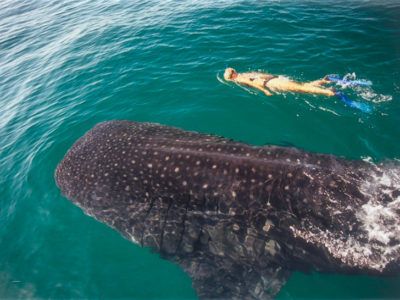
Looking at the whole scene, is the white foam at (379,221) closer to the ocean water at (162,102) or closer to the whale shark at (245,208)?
the whale shark at (245,208)

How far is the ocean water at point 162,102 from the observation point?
1048 cm

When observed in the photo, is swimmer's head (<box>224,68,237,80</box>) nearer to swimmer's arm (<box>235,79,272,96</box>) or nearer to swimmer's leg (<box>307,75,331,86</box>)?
swimmer's arm (<box>235,79,272,96</box>)

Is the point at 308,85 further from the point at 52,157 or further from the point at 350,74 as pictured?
the point at 52,157

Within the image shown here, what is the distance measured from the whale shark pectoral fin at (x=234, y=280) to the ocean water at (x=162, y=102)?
868mm

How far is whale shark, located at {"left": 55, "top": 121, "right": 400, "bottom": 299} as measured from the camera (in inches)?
319

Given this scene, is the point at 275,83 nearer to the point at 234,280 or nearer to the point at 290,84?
the point at 290,84

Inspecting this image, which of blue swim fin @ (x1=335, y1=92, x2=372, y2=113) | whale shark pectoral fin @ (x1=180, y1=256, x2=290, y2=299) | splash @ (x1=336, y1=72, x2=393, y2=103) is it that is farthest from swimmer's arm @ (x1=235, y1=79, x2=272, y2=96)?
whale shark pectoral fin @ (x1=180, y1=256, x2=290, y2=299)

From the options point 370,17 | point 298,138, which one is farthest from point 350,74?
point 370,17

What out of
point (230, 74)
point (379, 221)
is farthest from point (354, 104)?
point (379, 221)

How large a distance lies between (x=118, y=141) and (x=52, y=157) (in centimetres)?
575

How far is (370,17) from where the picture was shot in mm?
20641

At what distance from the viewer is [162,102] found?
54.3 ft

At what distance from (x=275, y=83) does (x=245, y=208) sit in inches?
330

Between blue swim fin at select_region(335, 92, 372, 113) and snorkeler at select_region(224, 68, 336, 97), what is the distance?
11.1 inches
